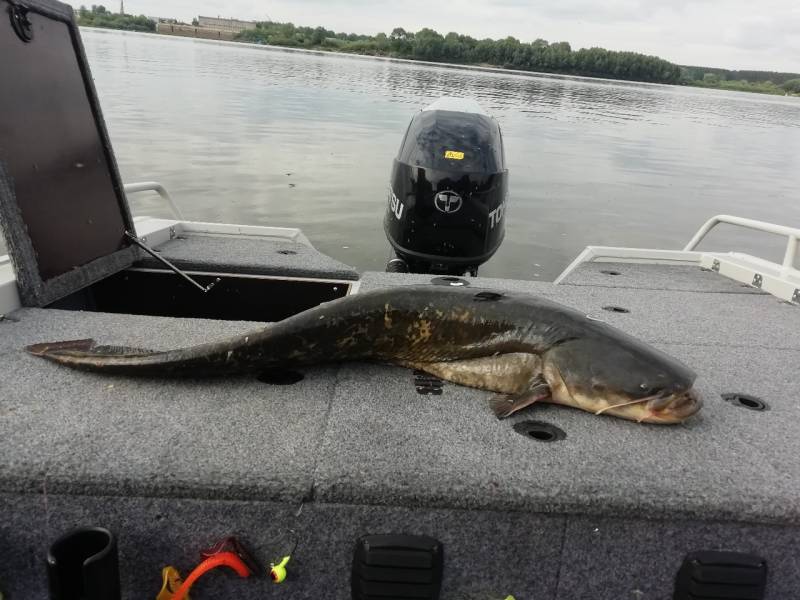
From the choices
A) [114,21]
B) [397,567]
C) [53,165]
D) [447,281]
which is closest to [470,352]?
[397,567]

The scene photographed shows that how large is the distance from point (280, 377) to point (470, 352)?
0.82 metres

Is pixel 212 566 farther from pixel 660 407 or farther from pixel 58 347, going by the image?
pixel 660 407

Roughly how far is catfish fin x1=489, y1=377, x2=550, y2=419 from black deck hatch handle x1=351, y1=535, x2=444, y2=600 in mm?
600

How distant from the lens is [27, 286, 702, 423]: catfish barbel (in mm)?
2207

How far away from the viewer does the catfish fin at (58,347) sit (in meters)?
2.48

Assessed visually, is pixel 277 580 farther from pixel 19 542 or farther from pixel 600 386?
pixel 600 386

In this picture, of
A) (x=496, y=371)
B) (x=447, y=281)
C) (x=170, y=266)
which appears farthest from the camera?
(x=447, y=281)

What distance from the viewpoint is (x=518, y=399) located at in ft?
7.39

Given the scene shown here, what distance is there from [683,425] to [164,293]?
3208 mm

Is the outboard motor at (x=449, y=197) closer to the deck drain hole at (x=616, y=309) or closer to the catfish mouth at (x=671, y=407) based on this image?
the deck drain hole at (x=616, y=309)

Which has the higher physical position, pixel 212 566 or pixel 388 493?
pixel 388 493

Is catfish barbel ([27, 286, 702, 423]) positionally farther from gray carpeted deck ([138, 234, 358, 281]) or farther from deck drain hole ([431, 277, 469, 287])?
gray carpeted deck ([138, 234, 358, 281])

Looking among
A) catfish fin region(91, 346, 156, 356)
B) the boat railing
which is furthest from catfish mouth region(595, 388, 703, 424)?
the boat railing

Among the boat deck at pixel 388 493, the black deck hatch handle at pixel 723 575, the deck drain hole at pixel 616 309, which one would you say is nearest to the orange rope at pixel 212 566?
the boat deck at pixel 388 493
